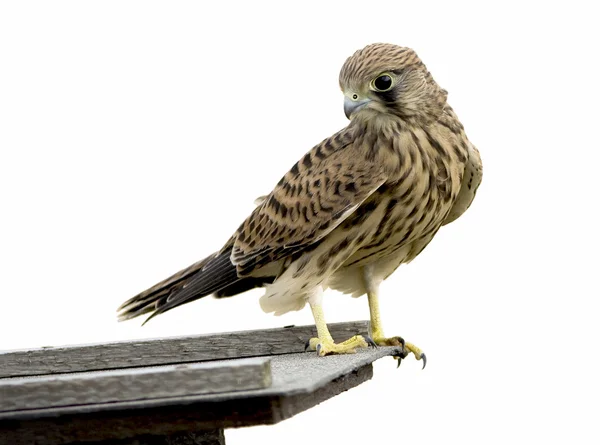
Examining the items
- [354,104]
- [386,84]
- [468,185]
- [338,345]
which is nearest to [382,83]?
[386,84]

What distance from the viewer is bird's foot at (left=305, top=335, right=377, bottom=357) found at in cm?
427

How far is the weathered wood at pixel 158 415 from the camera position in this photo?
3.11 m

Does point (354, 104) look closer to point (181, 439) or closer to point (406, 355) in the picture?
point (406, 355)

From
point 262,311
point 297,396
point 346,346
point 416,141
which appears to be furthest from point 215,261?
point 297,396

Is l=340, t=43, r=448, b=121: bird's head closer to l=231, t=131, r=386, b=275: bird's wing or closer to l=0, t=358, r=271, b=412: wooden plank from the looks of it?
l=231, t=131, r=386, b=275: bird's wing

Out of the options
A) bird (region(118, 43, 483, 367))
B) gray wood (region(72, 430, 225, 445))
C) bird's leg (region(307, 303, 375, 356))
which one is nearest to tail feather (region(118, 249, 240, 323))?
bird (region(118, 43, 483, 367))

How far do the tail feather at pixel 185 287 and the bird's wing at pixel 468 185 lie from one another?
898mm

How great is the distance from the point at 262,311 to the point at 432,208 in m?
0.78

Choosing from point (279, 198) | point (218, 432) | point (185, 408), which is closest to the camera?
point (185, 408)

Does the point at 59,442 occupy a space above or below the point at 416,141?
below

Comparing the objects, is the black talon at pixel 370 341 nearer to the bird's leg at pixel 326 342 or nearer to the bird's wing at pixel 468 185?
the bird's leg at pixel 326 342

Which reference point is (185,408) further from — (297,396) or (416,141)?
(416,141)

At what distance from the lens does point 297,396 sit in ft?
10.7

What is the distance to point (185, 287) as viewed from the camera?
4.52m
